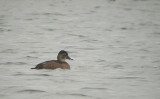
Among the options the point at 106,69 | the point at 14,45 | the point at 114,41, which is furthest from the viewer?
the point at 114,41

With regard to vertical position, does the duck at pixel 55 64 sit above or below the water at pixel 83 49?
above

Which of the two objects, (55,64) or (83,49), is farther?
(83,49)

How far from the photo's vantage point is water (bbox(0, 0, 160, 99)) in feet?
32.4

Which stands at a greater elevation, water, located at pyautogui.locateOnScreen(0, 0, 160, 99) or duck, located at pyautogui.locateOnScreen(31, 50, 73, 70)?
duck, located at pyautogui.locateOnScreen(31, 50, 73, 70)

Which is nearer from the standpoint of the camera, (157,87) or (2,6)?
(157,87)

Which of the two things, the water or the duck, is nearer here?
the water

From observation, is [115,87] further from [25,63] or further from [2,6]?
[2,6]

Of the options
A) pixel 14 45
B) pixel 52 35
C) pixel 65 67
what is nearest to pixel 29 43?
pixel 14 45

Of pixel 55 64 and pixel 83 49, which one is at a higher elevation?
pixel 55 64

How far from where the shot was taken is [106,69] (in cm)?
1273

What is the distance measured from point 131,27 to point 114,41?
188 inches

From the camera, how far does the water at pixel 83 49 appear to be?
988cm

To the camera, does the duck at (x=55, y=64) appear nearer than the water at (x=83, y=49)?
No

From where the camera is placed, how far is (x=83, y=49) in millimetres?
17484
